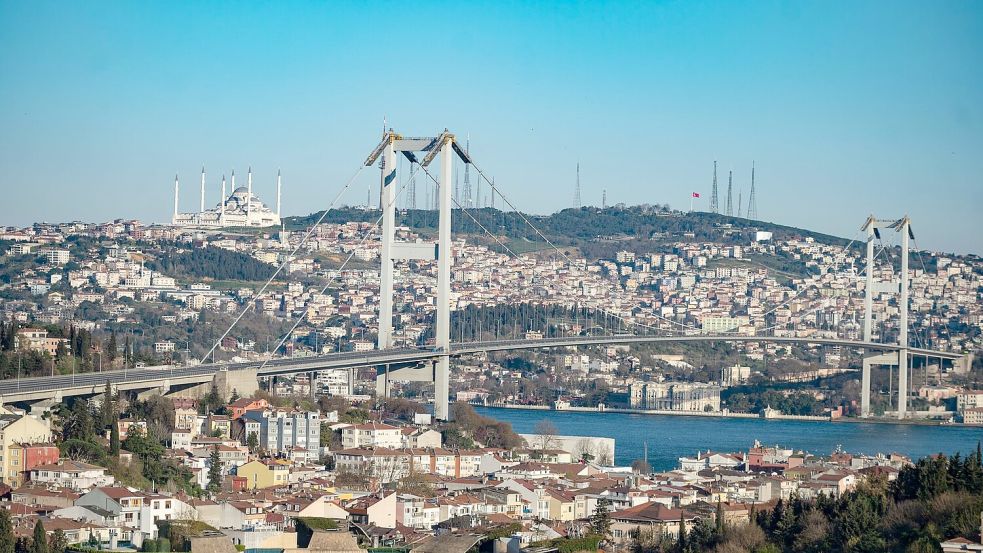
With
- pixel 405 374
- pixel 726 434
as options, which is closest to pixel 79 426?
pixel 405 374

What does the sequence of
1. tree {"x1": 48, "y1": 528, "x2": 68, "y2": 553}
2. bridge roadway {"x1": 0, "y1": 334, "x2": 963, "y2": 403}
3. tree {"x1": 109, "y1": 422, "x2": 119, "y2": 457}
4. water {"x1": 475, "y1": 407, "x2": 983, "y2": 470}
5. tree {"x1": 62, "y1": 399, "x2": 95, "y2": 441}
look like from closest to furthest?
tree {"x1": 48, "y1": 528, "x2": 68, "y2": 553}, tree {"x1": 109, "y1": 422, "x2": 119, "y2": 457}, tree {"x1": 62, "y1": 399, "x2": 95, "y2": 441}, bridge roadway {"x1": 0, "y1": 334, "x2": 963, "y2": 403}, water {"x1": 475, "y1": 407, "x2": 983, "y2": 470}

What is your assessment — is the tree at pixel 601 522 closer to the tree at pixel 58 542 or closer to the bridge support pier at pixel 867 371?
the tree at pixel 58 542

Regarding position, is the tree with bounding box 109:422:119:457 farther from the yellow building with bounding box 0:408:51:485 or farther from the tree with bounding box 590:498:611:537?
the tree with bounding box 590:498:611:537

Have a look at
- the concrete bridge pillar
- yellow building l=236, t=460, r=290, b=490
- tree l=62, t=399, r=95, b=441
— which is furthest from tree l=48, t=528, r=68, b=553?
the concrete bridge pillar

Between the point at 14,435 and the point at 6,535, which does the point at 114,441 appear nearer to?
the point at 14,435

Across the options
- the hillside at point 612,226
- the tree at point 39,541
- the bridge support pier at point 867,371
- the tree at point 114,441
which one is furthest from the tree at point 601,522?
the hillside at point 612,226

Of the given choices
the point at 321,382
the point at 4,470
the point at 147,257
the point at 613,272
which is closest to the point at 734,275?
the point at 613,272
